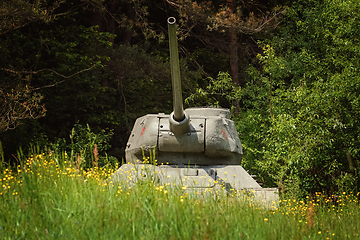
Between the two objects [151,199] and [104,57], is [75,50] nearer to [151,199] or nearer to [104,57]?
[104,57]

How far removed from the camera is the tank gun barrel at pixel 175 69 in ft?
17.8

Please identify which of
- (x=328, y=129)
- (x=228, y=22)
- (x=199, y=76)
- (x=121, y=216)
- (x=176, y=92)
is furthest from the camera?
(x=199, y=76)

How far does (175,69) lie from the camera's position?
19.4 ft

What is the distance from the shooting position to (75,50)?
48.0 ft

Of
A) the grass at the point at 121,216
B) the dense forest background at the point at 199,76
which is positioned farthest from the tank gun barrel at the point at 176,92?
the dense forest background at the point at 199,76

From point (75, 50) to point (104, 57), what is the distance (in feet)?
3.23

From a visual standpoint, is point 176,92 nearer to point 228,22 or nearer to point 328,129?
point 328,129

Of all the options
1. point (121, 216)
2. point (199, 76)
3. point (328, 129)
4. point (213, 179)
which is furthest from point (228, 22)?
point (121, 216)

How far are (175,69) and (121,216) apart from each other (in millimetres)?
2669

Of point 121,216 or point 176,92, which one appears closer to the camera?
point 121,216

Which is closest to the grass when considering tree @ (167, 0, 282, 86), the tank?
the tank

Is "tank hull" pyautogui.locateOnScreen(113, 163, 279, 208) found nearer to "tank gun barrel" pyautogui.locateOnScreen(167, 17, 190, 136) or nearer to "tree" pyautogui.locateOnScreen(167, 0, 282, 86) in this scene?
"tank gun barrel" pyautogui.locateOnScreen(167, 17, 190, 136)

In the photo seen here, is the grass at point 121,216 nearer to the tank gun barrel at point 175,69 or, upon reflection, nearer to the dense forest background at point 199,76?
the tank gun barrel at point 175,69

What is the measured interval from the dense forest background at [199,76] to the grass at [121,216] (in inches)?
211
